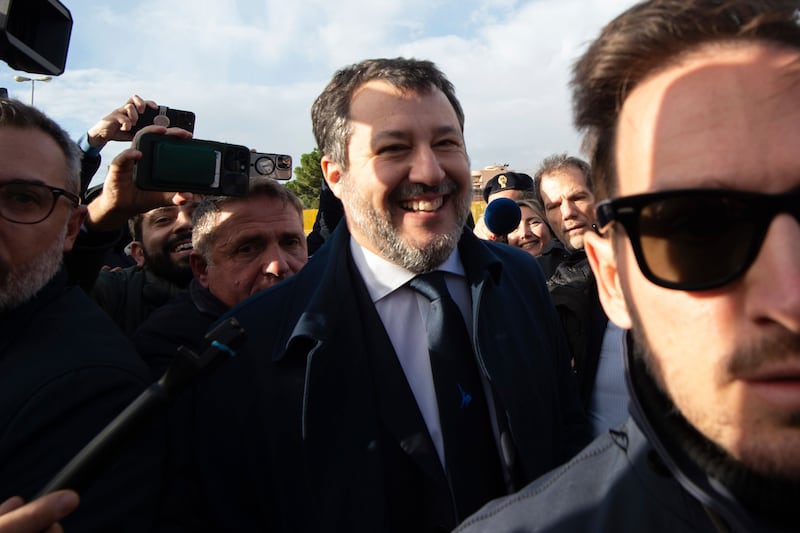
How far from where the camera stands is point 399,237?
6.63ft

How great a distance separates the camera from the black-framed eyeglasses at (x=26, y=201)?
5.73 feet

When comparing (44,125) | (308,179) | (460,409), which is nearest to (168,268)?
(44,125)

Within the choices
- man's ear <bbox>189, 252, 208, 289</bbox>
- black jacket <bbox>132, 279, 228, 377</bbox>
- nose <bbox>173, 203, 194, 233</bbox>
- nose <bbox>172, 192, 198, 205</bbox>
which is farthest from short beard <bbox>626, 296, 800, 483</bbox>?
nose <bbox>173, 203, 194, 233</bbox>

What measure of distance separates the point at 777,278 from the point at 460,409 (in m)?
1.07

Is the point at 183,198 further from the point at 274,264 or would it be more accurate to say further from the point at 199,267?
the point at 274,264

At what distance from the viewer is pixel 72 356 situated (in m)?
1.53

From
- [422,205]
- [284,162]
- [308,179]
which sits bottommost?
[422,205]

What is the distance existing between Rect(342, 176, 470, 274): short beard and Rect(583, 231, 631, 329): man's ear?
2.52 ft

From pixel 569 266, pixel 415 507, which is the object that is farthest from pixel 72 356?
pixel 569 266

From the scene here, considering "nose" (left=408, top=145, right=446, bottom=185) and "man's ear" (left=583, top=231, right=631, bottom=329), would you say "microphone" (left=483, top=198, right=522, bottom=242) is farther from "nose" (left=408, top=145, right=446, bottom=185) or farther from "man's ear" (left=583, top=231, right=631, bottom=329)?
"man's ear" (left=583, top=231, right=631, bottom=329)

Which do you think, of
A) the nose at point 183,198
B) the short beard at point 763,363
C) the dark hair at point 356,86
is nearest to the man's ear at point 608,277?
the short beard at point 763,363

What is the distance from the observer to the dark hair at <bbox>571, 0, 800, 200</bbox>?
1.01m

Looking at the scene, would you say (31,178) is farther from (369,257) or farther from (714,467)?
(714,467)

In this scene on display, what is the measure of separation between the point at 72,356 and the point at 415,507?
1064 mm
